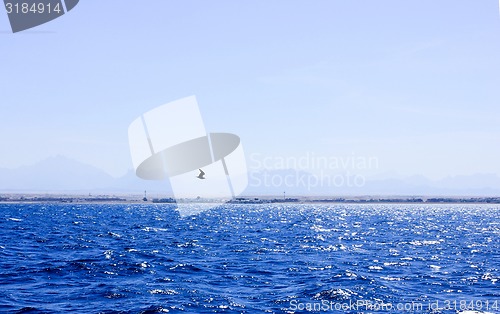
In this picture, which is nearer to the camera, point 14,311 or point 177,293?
point 14,311

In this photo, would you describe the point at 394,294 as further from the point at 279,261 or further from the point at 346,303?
the point at 279,261

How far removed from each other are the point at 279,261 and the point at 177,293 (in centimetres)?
1769

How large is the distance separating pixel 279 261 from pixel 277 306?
62.0 ft

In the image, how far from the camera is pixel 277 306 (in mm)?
28656

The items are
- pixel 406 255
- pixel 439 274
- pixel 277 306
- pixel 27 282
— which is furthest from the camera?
pixel 406 255

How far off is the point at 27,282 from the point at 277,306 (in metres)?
18.9

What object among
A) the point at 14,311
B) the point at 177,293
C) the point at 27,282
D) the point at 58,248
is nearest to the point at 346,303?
the point at 177,293

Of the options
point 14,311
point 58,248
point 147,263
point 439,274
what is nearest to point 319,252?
point 439,274

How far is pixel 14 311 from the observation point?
26031 mm

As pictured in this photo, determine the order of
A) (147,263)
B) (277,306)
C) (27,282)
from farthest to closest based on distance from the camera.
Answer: (147,263), (27,282), (277,306)

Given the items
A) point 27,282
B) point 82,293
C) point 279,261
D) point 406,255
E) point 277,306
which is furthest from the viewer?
point 406,255

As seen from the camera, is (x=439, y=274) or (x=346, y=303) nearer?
(x=346, y=303)

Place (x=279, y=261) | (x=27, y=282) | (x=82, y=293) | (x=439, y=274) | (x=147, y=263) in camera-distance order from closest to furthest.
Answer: (x=82, y=293) < (x=27, y=282) < (x=439, y=274) < (x=147, y=263) < (x=279, y=261)

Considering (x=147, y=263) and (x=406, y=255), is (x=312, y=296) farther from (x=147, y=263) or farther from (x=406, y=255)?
(x=406, y=255)
